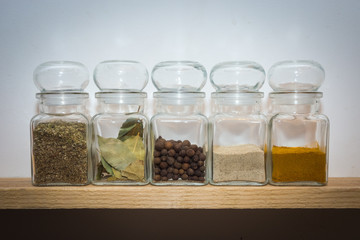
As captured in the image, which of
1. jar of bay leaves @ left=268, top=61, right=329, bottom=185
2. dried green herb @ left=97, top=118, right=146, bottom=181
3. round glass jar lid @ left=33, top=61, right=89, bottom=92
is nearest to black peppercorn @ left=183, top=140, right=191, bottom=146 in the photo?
dried green herb @ left=97, top=118, right=146, bottom=181

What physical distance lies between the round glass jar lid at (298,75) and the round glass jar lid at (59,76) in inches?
19.4

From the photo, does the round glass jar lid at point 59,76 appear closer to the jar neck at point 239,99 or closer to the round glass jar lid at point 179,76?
the round glass jar lid at point 179,76

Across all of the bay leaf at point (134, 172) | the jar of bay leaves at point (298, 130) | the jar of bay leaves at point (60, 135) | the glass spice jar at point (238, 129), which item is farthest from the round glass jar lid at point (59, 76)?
the jar of bay leaves at point (298, 130)

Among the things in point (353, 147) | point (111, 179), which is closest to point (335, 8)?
point (353, 147)

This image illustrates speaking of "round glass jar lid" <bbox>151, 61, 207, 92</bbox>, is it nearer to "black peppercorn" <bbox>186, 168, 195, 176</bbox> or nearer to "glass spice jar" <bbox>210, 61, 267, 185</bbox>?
"glass spice jar" <bbox>210, 61, 267, 185</bbox>

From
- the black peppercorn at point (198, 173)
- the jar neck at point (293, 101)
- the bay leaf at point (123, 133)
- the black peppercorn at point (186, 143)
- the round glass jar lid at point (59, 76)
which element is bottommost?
the black peppercorn at point (198, 173)

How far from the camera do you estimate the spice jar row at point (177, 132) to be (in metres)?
0.72

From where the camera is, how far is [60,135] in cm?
71

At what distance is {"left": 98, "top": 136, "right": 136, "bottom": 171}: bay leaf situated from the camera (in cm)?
73

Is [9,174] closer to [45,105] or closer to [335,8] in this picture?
[45,105]

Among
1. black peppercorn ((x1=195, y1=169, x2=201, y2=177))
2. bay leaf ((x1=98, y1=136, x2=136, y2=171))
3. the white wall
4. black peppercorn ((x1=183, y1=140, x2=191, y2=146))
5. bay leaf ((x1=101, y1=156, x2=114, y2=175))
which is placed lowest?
black peppercorn ((x1=195, y1=169, x2=201, y2=177))

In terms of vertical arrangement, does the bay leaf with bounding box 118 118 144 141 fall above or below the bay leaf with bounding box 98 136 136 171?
above

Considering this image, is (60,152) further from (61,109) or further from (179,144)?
(179,144)

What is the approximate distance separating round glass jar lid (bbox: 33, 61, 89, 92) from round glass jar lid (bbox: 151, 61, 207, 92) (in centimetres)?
19
